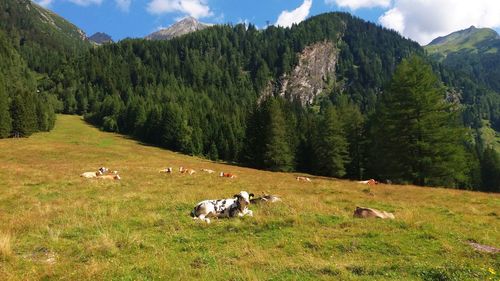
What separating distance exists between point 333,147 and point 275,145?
10.8 meters

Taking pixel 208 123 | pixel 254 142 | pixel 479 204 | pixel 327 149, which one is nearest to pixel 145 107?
pixel 208 123

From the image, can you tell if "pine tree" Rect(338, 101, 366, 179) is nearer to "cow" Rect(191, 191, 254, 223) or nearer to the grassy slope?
the grassy slope

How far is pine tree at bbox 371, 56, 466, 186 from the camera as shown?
42625 millimetres

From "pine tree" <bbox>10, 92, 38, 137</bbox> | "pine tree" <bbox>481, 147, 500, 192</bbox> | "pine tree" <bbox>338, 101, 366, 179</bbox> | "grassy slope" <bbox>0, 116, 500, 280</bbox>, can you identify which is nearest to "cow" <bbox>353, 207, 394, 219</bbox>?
"grassy slope" <bbox>0, 116, 500, 280</bbox>

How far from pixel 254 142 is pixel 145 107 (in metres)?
82.6

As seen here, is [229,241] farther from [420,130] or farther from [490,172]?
[490,172]

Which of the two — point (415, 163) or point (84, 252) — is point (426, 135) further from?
point (84, 252)

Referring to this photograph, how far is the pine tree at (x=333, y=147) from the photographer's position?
73.7 metres

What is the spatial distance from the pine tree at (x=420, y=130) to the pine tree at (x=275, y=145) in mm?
30025

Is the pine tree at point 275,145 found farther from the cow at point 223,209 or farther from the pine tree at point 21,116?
the pine tree at point 21,116

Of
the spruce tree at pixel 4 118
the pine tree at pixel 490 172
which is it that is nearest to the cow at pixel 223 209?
the spruce tree at pixel 4 118

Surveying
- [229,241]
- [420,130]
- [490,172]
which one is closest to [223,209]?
[229,241]

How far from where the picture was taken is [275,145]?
2933 inches

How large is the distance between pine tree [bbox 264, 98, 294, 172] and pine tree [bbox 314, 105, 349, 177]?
6642 mm
